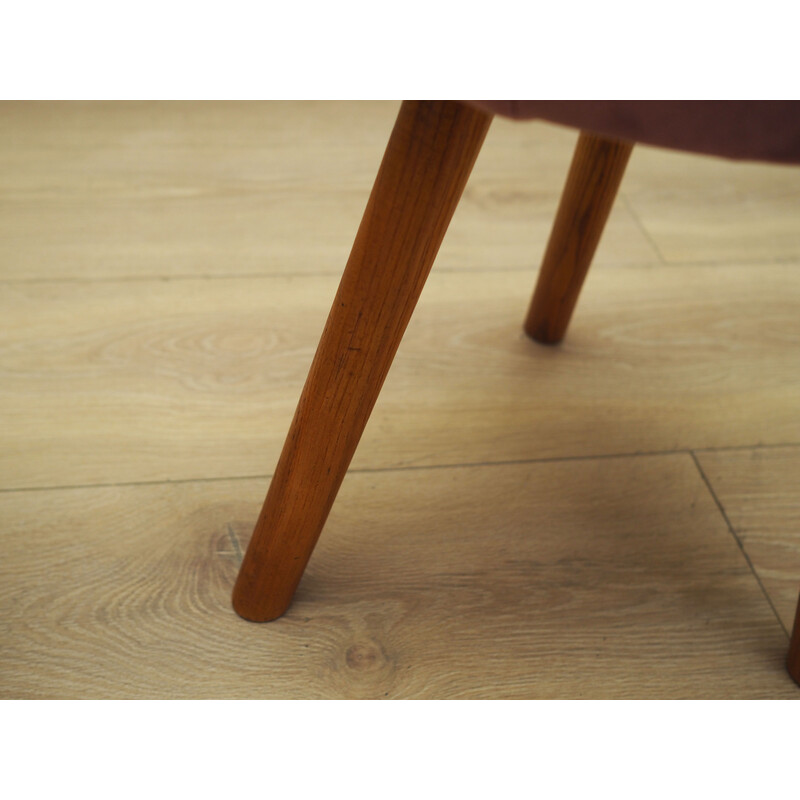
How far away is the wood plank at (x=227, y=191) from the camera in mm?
773

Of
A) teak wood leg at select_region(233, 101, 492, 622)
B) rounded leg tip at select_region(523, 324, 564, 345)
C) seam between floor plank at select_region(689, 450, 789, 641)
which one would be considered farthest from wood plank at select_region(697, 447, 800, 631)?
teak wood leg at select_region(233, 101, 492, 622)

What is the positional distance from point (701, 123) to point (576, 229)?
13.2 inches

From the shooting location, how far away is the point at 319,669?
1.60 ft

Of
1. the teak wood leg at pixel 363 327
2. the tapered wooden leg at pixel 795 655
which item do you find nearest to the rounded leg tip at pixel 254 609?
the teak wood leg at pixel 363 327

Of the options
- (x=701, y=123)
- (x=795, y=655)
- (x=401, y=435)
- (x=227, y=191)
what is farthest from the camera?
(x=227, y=191)

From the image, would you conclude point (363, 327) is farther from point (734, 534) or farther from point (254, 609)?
point (734, 534)

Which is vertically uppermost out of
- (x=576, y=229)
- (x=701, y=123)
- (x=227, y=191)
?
(x=701, y=123)

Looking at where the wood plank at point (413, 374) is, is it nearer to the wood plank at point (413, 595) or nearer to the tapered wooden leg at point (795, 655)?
the wood plank at point (413, 595)

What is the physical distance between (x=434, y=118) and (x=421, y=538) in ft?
0.90

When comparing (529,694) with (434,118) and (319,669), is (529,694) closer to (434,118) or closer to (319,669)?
(319,669)

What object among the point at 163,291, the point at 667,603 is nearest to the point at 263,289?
the point at 163,291

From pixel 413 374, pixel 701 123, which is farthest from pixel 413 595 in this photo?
pixel 701 123

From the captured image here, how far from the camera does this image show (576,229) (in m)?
0.64
